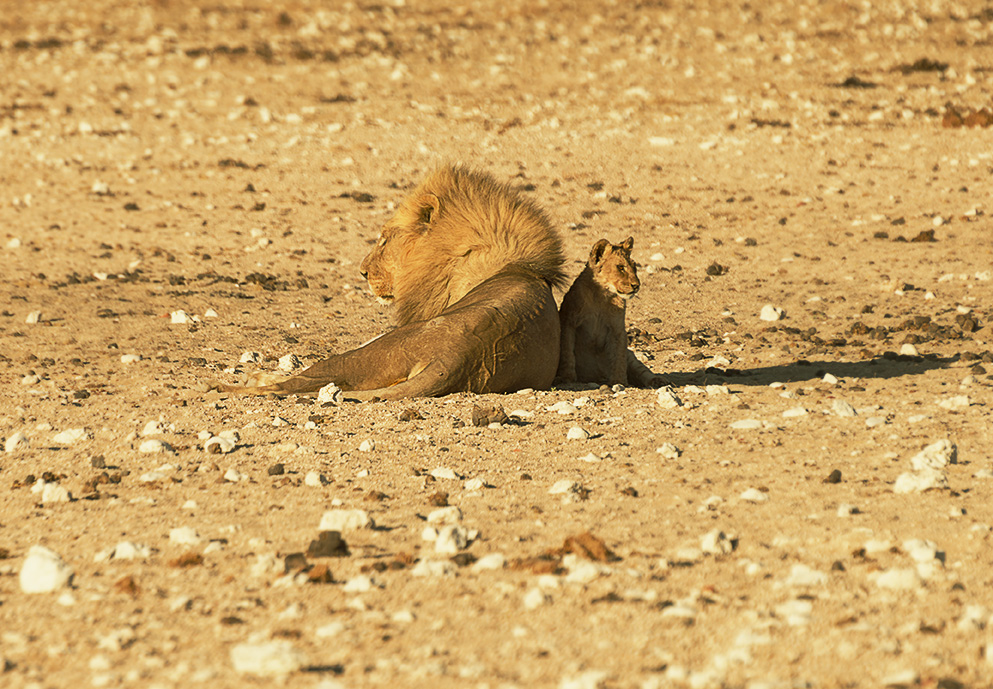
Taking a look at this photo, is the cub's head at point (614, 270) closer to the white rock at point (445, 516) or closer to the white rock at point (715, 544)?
the white rock at point (445, 516)

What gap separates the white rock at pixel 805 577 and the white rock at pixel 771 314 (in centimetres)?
549

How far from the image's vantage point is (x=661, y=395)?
6.02m

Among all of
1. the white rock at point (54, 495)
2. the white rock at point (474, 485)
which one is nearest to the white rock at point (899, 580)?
the white rock at point (474, 485)

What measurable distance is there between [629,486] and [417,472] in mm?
894

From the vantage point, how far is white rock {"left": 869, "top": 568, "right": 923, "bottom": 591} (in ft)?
11.9

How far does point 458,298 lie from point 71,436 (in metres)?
2.54

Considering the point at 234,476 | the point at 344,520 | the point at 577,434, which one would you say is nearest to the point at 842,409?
the point at 577,434

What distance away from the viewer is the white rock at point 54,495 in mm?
4664

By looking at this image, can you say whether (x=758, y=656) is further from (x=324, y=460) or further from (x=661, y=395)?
(x=661, y=395)

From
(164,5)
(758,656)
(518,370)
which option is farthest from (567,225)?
(164,5)

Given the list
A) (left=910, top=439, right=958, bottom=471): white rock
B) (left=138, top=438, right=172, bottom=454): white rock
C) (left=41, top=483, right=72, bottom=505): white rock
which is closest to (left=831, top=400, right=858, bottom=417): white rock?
(left=910, top=439, right=958, bottom=471): white rock

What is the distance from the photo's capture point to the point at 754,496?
14.9 ft

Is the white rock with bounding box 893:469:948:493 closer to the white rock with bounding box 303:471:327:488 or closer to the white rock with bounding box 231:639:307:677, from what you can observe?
the white rock with bounding box 303:471:327:488

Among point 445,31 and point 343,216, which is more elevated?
point 445,31
